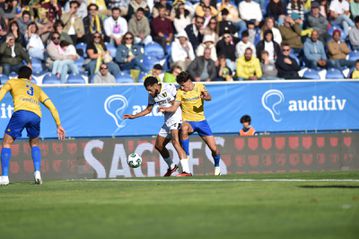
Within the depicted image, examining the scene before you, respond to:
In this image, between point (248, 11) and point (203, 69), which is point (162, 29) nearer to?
point (203, 69)

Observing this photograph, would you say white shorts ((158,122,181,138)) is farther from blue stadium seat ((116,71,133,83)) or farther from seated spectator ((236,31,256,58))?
seated spectator ((236,31,256,58))

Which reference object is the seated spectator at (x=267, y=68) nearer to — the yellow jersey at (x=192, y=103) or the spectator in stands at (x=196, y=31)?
the spectator in stands at (x=196, y=31)

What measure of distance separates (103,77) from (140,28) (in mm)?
3412

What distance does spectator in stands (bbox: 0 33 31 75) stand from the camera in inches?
1090

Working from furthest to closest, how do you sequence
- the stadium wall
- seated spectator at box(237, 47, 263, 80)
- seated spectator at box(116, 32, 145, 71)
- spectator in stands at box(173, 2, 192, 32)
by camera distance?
1. spectator in stands at box(173, 2, 192, 32)
2. seated spectator at box(116, 32, 145, 71)
3. seated spectator at box(237, 47, 263, 80)
4. the stadium wall

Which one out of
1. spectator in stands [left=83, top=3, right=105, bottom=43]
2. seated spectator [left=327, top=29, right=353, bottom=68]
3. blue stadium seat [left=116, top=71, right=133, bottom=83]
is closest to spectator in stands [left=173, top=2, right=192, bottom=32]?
spectator in stands [left=83, top=3, right=105, bottom=43]

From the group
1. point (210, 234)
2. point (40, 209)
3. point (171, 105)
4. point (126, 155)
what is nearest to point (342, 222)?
point (210, 234)

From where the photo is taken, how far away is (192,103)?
23.0 m

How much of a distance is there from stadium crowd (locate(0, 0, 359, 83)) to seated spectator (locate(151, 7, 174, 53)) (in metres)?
0.03

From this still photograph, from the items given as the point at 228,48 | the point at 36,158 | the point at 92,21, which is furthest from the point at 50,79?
the point at 36,158

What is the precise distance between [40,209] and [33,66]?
14.9 meters

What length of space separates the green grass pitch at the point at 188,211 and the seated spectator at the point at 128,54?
11.7m

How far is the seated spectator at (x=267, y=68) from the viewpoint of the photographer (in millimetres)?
29812

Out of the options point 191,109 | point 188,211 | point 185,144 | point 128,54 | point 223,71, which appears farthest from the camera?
point 128,54
